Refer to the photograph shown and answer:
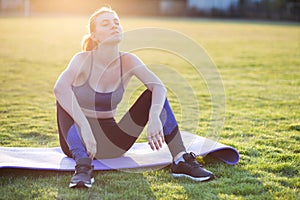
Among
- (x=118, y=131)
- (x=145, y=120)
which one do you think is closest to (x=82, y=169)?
(x=118, y=131)

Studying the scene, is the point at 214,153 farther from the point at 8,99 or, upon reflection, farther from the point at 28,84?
the point at 28,84

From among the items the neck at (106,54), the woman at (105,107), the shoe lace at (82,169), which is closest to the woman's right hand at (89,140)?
the woman at (105,107)

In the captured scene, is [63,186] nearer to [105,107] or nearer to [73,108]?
[73,108]

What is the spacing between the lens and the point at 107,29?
377cm

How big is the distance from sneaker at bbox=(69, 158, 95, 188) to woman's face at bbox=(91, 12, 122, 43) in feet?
2.80

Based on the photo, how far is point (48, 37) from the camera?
1783cm

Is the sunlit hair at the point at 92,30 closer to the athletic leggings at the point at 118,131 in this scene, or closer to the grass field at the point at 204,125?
the athletic leggings at the point at 118,131

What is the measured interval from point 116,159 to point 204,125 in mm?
1883

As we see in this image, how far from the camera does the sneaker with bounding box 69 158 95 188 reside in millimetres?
3477

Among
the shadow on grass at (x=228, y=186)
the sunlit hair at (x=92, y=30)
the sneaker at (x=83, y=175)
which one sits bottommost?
the shadow on grass at (x=228, y=186)

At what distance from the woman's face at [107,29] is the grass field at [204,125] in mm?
960

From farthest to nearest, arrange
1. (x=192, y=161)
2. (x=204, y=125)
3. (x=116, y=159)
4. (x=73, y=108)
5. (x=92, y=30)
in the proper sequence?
(x=204, y=125), (x=116, y=159), (x=92, y=30), (x=192, y=161), (x=73, y=108)

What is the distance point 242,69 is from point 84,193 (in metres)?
7.79

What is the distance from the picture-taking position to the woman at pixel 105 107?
3.65 meters
